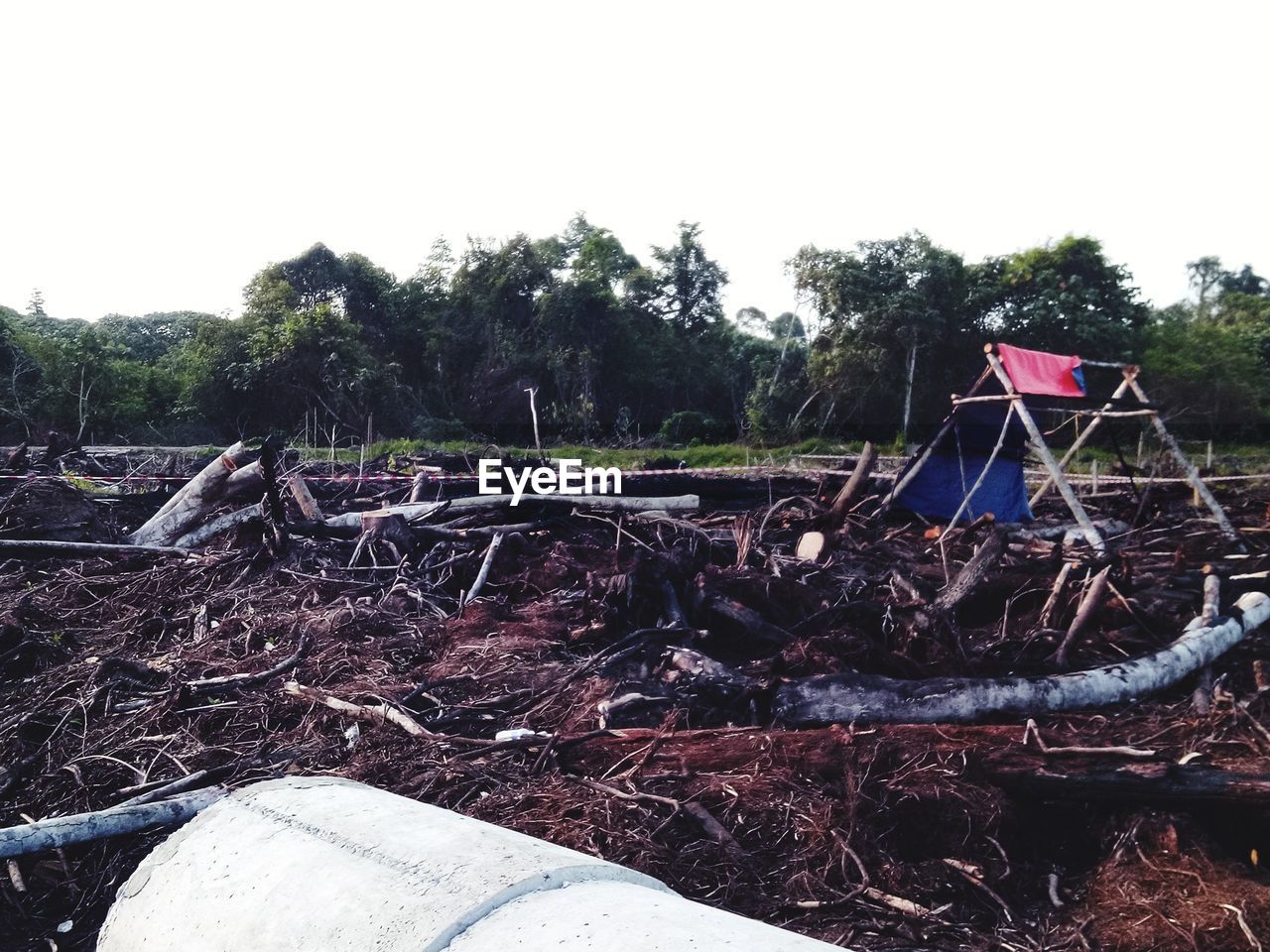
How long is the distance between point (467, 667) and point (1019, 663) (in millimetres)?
2992

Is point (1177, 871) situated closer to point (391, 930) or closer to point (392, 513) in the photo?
point (391, 930)

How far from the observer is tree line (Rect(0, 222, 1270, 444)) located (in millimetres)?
25188

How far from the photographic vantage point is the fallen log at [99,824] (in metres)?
2.96

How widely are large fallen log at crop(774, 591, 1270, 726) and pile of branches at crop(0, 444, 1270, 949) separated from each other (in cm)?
1

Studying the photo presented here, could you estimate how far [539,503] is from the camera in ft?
29.1

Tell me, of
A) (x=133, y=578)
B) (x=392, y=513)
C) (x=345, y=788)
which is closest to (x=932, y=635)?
(x=345, y=788)

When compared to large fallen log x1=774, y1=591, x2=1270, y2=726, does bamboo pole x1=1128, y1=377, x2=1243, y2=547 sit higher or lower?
higher

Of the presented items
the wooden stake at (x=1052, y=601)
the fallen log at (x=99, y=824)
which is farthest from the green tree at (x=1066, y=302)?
the fallen log at (x=99, y=824)

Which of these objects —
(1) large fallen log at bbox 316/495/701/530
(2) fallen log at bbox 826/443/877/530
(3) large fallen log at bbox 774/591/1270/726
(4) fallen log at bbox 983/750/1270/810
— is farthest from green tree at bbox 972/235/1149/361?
(4) fallen log at bbox 983/750/1270/810

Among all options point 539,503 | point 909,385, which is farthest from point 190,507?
point 909,385

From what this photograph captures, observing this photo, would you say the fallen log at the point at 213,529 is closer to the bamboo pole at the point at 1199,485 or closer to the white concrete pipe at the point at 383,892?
the white concrete pipe at the point at 383,892

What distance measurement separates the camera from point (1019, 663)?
4.99 metres

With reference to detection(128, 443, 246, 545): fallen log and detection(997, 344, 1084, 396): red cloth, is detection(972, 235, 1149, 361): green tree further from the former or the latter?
detection(128, 443, 246, 545): fallen log

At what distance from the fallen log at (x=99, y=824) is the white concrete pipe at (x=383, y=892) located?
1.22 metres
